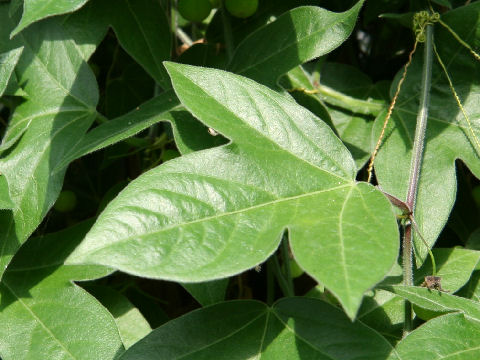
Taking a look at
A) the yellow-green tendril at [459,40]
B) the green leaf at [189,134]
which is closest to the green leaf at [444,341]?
the green leaf at [189,134]

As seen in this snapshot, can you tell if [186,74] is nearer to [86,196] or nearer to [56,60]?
[56,60]

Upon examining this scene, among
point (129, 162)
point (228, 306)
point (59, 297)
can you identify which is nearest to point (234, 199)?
point (228, 306)

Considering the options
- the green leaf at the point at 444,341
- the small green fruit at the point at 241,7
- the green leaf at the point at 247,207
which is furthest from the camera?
the small green fruit at the point at 241,7

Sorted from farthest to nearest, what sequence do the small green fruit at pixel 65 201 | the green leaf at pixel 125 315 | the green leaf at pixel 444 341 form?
the small green fruit at pixel 65 201 < the green leaf at pixel 125 315 < the green leaf at pixel 444 341

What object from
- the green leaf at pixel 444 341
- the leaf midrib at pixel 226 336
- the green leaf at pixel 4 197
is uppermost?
the green leaf at pixel 4 197

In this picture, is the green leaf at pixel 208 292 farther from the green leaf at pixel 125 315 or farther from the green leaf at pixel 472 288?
the green leaf at pixel 472 288

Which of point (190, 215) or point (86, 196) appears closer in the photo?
point (190, 215)
